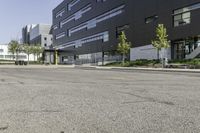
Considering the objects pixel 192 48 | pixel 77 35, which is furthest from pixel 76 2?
pixel 192 48

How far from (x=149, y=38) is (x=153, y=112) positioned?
174 ft

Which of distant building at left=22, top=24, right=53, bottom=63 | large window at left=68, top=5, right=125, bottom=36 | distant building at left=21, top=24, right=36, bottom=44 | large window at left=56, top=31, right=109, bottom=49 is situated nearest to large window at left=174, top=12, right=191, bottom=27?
large window at left=68, top=5, right=125, bottom=36

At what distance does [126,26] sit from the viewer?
7044 cm

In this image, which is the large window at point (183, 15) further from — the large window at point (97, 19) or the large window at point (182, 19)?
the large window at point (97, 19)

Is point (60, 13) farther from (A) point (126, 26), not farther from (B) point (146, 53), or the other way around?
(B) point (146, 53)

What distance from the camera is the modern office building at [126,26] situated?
5182cm

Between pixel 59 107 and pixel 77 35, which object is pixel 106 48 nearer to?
pixel 77 35

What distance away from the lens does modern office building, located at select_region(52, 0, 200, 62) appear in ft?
170

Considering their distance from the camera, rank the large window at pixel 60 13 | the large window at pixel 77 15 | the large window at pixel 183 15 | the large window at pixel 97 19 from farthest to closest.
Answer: the large window at pixel 60 13 < the large window at pixel 77 15 < the large window at pixel 97 19 < the large window at pixel 183 15

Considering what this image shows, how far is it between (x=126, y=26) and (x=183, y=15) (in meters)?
19.9

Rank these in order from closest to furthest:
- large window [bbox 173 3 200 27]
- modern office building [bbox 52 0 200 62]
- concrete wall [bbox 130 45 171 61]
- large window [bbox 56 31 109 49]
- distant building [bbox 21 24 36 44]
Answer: large window [bbox 173 3 200 27], modern office building [bbox 52 0 200 62], concrete wall [bbox 130 45 171 61], large window [bbox 56 31 109 49], distant building [bbox 21 24 36 44]

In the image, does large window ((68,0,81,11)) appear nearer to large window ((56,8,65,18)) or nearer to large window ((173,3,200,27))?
large window ((56,8,65,18))

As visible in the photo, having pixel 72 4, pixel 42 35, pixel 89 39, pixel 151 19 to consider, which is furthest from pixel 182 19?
pixel 42 35

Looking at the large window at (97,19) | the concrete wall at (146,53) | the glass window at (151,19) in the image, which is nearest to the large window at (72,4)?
the large window at (97,19)
